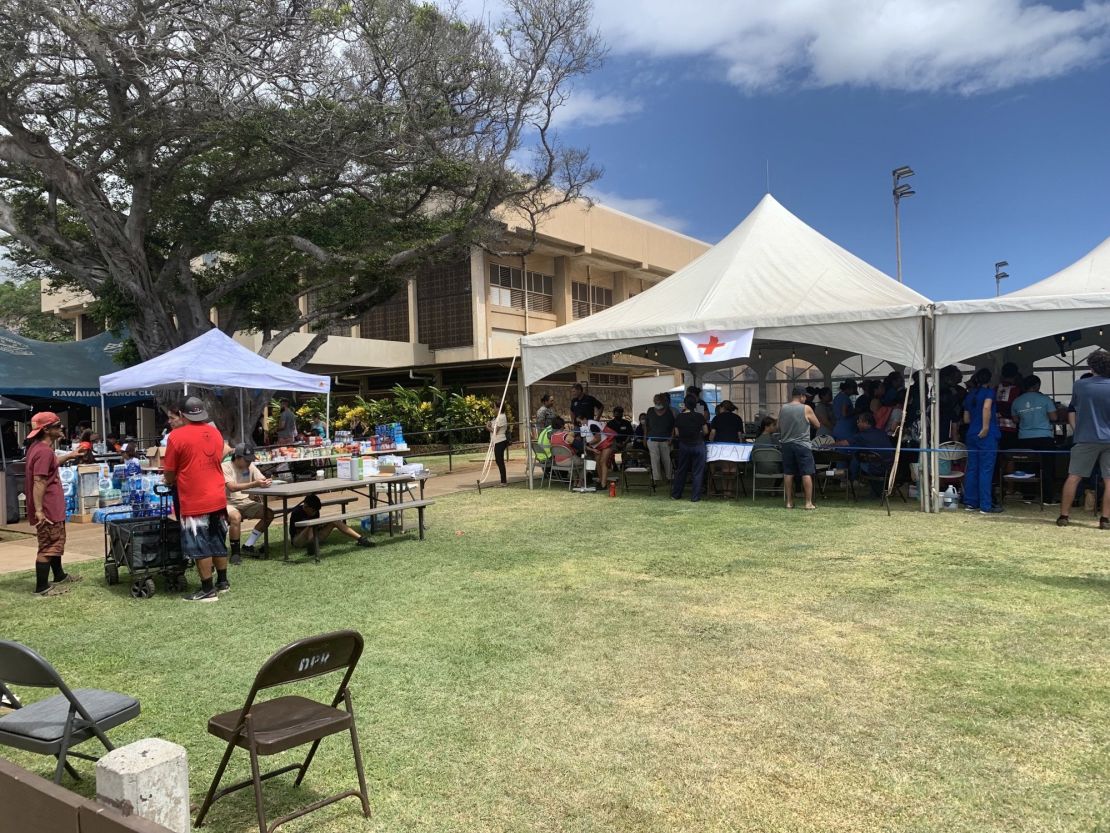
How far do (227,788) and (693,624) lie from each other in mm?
3200

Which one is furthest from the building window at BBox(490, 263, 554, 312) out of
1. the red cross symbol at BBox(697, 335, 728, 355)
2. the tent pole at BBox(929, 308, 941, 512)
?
the tent pole at BBox(929, 308, 941, 512)

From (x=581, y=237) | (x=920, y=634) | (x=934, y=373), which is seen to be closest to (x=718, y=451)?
(x=934, y=373)

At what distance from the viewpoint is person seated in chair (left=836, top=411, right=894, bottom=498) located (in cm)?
1095

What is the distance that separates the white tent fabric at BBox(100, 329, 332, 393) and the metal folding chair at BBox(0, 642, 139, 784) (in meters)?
7.35

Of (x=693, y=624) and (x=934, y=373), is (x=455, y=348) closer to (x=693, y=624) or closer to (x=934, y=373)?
(x=934, y=373)

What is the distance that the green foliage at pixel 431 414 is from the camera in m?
24.5

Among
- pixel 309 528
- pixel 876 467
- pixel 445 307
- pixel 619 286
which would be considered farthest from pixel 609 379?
pixel 309 528

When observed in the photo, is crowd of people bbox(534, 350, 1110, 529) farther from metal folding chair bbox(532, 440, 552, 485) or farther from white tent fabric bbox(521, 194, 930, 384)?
white tent fabric bbox(521, 194, 930, 384)

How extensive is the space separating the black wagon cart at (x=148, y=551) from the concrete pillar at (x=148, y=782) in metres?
4.91

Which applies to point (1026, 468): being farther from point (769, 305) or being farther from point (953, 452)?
point (769, 305)

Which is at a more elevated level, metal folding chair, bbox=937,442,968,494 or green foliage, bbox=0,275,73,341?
green foliage, bbox=0,275,73,341

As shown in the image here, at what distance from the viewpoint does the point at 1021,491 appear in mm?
11234

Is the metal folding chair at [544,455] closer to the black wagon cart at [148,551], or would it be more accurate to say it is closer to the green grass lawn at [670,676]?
the green grass lawn at [670,676]

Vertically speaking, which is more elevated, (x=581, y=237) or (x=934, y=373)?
(x=581, y=237)
